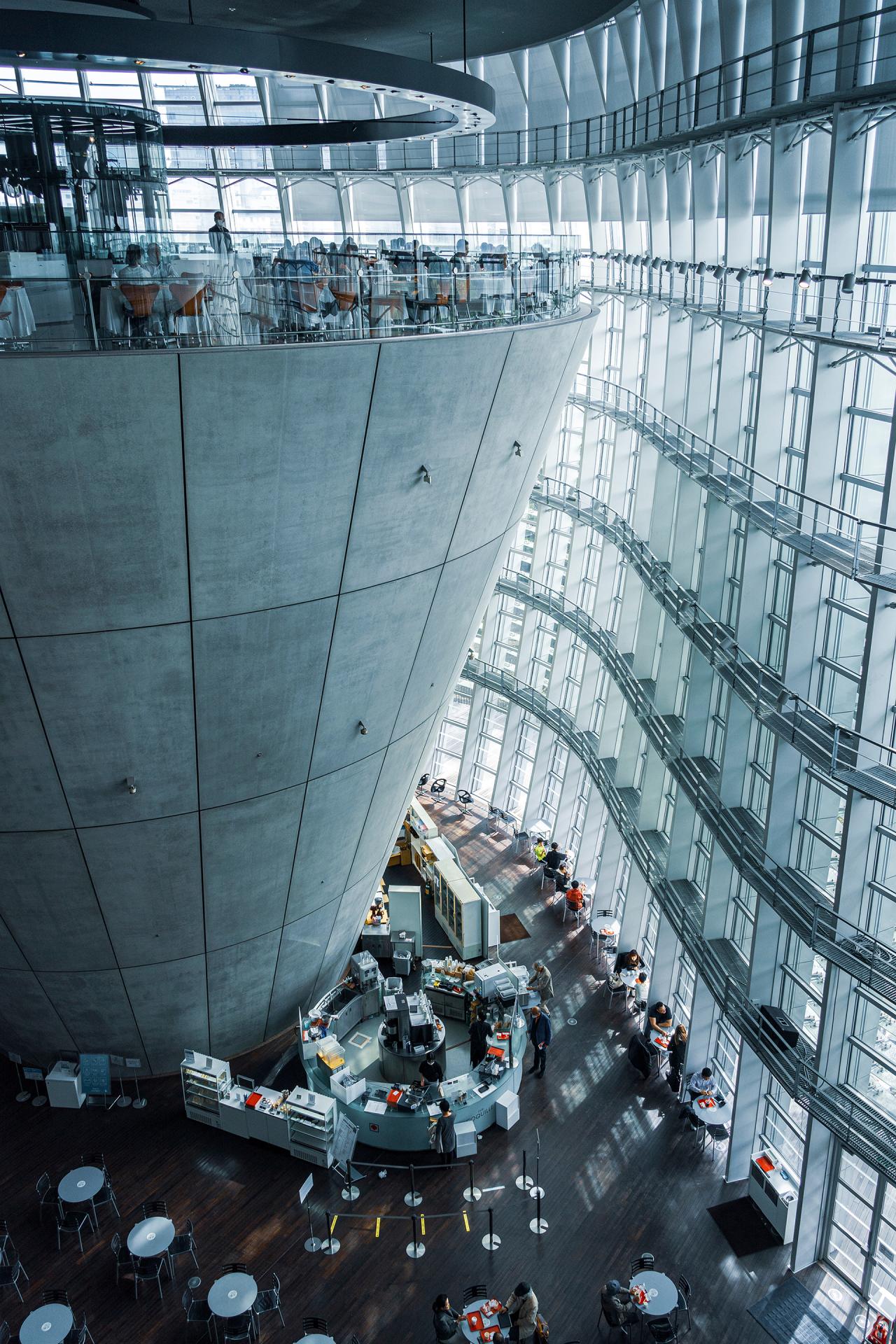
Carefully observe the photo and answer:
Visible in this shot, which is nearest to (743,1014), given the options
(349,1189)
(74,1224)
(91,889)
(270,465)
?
(349,1189)

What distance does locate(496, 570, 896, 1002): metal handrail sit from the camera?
46.1 feet

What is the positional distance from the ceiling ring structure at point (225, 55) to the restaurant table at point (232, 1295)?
54.9 feet

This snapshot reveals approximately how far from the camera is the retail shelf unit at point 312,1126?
60.0 feet

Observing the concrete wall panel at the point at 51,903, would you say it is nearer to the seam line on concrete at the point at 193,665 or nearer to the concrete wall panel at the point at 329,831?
the seam line on concrete at the point at 193,665

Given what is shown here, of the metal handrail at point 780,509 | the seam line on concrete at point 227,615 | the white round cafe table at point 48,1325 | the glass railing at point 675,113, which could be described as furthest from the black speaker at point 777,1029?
the glass railing at point 675,113

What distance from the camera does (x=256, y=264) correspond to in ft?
49.9

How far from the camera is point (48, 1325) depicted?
1479 centimetres


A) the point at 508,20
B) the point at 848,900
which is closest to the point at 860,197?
the point at 508,20

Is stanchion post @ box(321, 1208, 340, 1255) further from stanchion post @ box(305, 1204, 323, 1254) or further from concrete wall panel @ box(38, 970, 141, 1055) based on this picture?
concrete wall panel @ box(38, 970, 141, 1055)

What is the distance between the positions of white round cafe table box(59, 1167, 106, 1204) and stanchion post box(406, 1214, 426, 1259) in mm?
5126

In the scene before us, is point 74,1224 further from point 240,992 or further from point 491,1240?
point 491,1240

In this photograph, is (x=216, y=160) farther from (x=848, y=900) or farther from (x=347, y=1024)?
(x=848, y=900)

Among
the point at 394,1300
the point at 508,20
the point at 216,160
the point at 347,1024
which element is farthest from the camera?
the point at 216,160

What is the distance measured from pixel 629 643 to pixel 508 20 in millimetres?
14236
